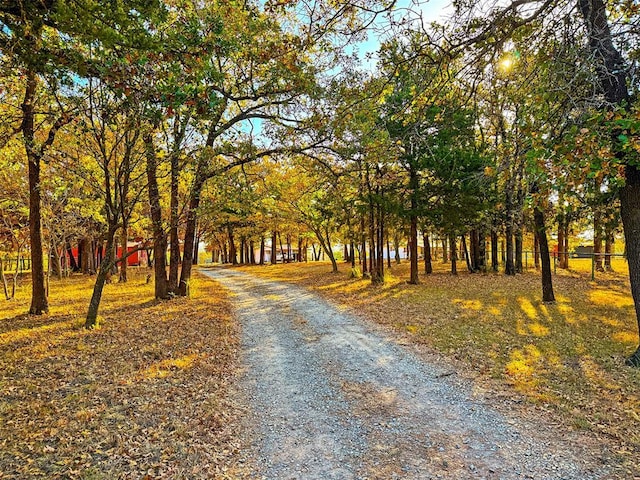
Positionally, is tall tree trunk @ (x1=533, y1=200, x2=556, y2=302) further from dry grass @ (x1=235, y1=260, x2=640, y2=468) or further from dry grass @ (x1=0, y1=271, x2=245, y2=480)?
dry grass @ (x1=0, y1=271, x2=245, y2=480)

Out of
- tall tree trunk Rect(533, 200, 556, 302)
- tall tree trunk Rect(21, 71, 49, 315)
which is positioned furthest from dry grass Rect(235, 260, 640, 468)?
tall tree trunk Rect(21, 71, 49, 315)

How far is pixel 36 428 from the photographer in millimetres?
3773

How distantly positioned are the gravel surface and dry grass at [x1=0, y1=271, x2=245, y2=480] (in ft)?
1.41

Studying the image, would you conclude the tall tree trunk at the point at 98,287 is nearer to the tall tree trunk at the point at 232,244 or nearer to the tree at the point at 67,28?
the tree at the point at 67,28

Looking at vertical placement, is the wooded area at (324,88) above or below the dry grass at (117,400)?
above

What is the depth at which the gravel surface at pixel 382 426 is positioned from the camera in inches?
123

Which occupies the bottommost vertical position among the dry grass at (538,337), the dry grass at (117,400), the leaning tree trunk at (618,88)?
the dry grass at (538,337)

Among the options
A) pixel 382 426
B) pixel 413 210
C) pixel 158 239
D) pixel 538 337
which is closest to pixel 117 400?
pixel 382 426

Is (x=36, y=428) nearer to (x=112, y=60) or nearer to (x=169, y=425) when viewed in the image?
(x=169, y=425)

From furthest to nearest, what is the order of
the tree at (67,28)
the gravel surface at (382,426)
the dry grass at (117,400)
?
the tree at (67,28) → the dry grass at (117,400) → the gravel surface at (382,426)

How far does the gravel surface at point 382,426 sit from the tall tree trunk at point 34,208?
6.63 meters

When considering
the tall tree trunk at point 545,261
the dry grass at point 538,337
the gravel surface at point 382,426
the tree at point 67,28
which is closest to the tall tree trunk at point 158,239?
the dry grass at point 538,337

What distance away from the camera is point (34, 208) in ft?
31.3

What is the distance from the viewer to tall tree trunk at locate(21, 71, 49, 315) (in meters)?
8.91
